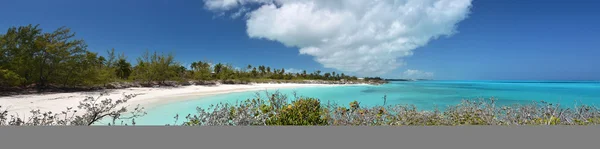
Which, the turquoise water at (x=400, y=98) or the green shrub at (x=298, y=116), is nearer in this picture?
the green shrub at (x=298, y=116)

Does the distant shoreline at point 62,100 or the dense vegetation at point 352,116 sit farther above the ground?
the dense vegetation at point 352,116

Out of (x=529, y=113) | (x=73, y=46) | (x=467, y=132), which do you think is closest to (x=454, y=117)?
(x=529, y=113)

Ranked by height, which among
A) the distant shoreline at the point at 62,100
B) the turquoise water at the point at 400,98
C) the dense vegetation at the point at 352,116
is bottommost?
the turquoise water at the point at 400,98

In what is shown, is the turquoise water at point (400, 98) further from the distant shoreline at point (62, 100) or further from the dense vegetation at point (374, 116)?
the distant shoreline at point (62, 100)

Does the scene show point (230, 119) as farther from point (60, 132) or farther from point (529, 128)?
point (529, 128)

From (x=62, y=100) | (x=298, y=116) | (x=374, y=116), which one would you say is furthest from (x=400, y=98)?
(x=62, y=100)

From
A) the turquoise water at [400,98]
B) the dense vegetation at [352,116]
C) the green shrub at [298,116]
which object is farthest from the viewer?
the turquoise water at [400,98]

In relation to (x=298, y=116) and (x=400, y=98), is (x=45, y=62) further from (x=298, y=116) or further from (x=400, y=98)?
(x=400, y=98)

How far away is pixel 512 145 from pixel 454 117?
184 centimetres

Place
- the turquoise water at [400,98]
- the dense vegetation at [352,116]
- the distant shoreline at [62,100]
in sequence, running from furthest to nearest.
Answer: the turquoise water at [400,98] → the distant shoreline at [62,100] → the dense vegetation at [352,116]

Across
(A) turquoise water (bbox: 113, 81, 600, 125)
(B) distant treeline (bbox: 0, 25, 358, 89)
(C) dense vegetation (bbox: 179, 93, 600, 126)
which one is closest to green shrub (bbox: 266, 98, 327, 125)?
(C) dense vegetation (bbox: 179, 93, 600, 126)

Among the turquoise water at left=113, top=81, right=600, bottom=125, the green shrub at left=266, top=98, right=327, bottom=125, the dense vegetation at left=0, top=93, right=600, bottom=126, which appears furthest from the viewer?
the turquoise water at left=113, top=81, right=600, bottom=125

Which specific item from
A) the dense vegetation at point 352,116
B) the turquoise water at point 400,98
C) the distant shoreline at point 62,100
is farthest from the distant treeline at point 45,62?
the dense vegetation at point 352,116

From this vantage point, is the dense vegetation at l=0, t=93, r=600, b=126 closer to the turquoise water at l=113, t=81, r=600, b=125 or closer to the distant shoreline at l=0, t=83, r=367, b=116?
the turquoise water at l=113, t=81, r=600, b=125
